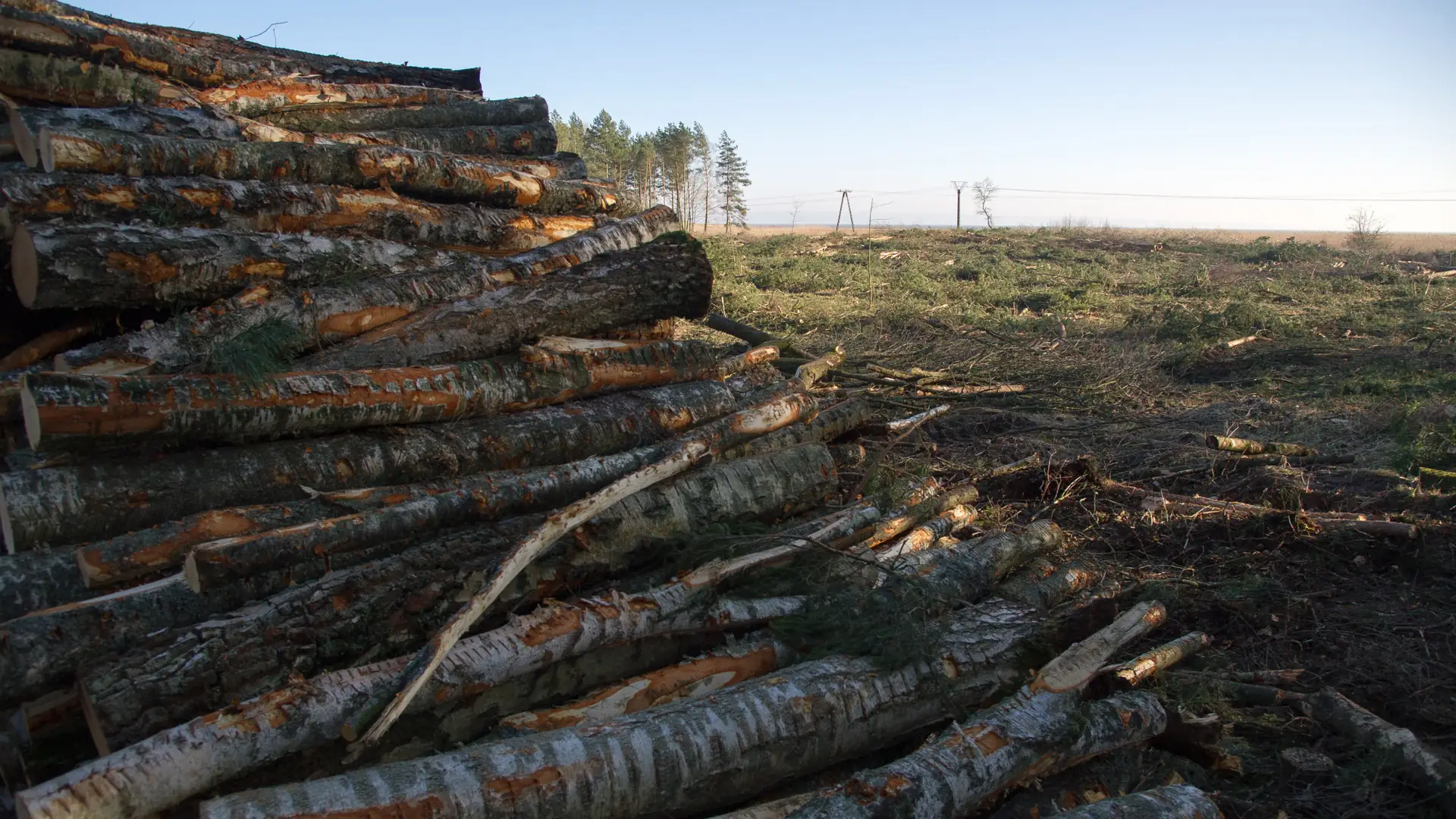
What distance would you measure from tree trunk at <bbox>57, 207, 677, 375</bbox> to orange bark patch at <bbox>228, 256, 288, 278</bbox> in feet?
0.81

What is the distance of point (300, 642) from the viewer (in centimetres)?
291

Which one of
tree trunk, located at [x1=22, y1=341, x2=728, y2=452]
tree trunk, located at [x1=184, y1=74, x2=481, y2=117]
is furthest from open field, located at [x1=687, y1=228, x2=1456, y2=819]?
tree trunk, located at [x1=184, y1=74, x2=481, y2=117]

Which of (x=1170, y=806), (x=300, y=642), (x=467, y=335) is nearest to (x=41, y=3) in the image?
(x=467, y=335)

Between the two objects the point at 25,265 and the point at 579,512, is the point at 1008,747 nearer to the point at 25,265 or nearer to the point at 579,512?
the point at 579,512

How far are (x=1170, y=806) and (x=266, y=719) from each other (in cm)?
280

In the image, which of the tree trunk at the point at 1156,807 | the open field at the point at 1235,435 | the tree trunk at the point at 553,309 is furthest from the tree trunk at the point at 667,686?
the tree trunk at the point at 553,309

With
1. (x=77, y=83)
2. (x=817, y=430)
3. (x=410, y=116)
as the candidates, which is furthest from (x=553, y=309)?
(x=410, y=116)

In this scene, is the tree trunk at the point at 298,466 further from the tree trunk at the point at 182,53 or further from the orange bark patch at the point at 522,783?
the tree trunk at the point at 182,53

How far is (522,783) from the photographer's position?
2393 mm

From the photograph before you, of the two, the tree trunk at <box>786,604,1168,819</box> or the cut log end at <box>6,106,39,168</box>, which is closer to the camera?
the tree trunk at <box>786,604,1168,819</box>

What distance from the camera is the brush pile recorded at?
103 inches

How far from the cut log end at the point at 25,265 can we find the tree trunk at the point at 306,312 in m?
0.40

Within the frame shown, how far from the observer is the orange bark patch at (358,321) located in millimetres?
4297

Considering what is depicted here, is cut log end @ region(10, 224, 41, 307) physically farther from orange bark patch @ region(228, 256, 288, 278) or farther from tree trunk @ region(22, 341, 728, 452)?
tree trunk @ region(22, 341, 728, 452)
